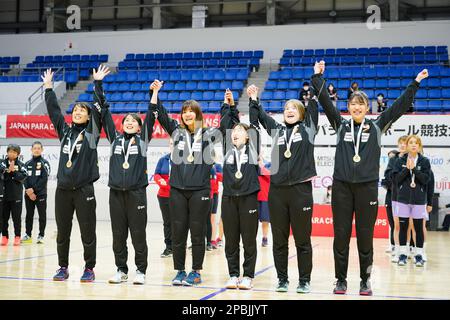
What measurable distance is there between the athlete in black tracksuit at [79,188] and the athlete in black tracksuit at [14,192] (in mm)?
3762

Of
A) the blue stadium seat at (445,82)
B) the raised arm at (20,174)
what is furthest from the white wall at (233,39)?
the raised arm at (20,174)

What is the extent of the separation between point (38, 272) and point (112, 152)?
5.46 feet

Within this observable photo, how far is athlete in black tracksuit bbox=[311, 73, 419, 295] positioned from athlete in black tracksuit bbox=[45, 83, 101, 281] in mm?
2411

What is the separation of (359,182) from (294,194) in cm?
58

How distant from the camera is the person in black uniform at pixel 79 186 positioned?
5312 millimetres

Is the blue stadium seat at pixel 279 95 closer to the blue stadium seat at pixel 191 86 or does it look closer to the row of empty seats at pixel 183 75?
the row of empty seats at pixel 183 75

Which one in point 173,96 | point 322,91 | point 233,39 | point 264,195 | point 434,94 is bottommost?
point 264,195

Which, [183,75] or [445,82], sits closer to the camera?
[445,82]

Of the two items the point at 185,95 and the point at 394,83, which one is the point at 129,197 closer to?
the point at 185,95

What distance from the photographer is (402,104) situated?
4848 millimetres

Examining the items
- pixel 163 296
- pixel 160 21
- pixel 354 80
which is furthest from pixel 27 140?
pixel 163 296

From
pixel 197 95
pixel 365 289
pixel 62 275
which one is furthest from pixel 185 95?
pixel 365 289
